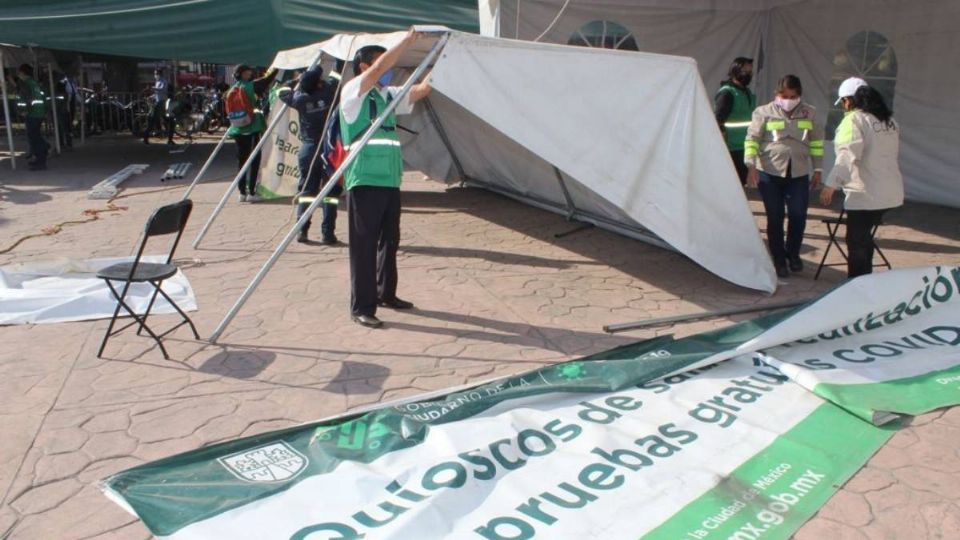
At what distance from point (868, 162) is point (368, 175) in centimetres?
356

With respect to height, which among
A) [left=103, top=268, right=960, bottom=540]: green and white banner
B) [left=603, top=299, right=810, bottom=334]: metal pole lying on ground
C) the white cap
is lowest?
[left=603, top=299, right=810, bottom=334]: metal pole lying on ground

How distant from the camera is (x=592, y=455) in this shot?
10.6 ft

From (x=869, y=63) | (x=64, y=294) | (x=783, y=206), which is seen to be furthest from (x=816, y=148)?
(x=64, y=294)

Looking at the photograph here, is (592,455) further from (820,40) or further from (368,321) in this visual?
(820,40)

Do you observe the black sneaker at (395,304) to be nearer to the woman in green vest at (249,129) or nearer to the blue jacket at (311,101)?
the blue jacket at (311,101)

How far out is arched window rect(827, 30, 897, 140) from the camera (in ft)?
32.8

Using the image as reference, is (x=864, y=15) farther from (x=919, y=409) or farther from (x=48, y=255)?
(x=48, y=255)

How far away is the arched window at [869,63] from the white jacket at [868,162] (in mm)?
4943

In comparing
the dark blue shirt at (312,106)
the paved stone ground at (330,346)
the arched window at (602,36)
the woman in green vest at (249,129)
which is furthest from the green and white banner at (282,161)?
the arched window at (602,36)

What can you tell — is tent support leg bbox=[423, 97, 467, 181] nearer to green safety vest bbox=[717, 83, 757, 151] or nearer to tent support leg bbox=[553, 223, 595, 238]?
tent support leg bbox=[553, 223, 595, 238]

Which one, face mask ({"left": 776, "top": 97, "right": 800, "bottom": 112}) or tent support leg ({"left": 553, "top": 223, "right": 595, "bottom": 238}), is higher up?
face mask ({"left": 776, "top": 97, "right": 800, "bottom": 112})

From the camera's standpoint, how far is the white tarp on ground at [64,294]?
510 cm

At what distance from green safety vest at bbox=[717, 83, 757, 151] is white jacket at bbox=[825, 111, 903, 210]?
2.08 metres

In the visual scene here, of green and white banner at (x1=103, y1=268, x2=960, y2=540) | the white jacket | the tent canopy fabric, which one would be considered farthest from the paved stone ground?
the tent canopy fabric
